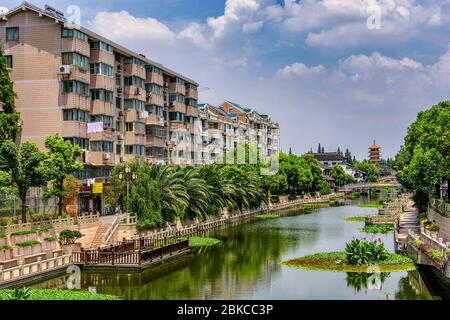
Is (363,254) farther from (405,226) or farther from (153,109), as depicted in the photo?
(153,109)

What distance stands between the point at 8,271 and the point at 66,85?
76.2 ft

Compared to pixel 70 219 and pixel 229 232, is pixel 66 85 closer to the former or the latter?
pixel 70 219

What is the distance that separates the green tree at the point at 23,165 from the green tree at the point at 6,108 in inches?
142

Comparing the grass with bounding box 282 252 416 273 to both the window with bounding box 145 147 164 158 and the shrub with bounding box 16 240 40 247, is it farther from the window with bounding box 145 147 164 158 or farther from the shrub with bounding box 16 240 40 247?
the window with bounding box 145 147 164 158

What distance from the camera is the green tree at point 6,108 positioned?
37938mm

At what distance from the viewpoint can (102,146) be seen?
51875 millimetres

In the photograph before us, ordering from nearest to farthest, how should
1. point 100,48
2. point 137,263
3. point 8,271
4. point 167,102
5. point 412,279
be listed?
1. point 8,271
2. point 412,279
3. point 137,263
4. point 100,48
5. point 167,102

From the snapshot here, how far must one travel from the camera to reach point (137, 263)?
3219cm

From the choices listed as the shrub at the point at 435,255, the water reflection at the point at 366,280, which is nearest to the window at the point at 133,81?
the water reflection at the point at 366,280

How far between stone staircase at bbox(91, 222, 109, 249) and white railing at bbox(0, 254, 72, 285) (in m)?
6.35

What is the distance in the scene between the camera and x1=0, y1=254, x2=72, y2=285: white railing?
2673 centimetres

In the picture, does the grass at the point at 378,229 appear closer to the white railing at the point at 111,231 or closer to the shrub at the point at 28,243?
the white railing at the point at 111,231

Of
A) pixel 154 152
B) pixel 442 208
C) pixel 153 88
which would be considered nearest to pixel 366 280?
pixel 442 208
